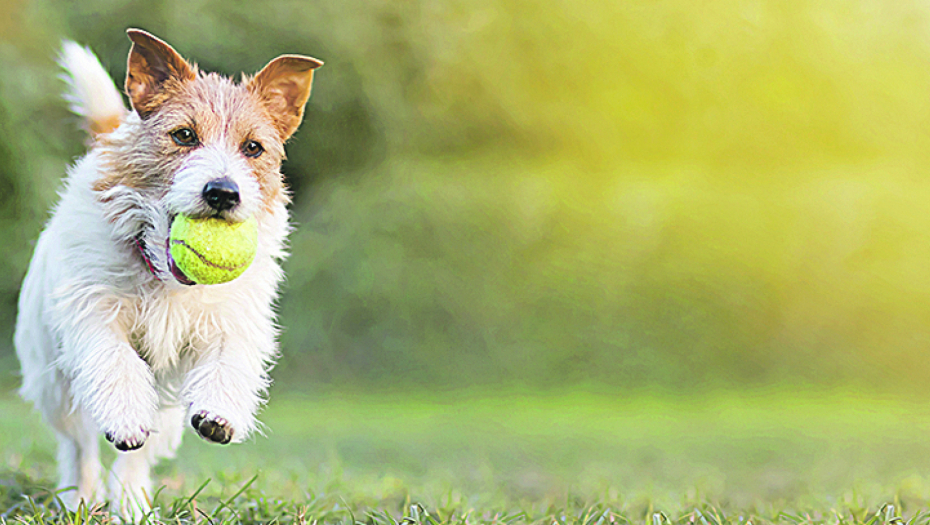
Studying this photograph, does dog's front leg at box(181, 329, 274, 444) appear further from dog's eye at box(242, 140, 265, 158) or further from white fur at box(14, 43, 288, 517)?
dog's eye at box(242, 140, 265, 158)

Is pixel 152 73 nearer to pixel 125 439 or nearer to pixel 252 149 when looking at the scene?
pixel 252 149

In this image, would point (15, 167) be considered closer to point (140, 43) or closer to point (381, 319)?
point (381, 319)

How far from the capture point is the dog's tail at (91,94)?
2891mm

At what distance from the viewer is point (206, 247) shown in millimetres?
2230

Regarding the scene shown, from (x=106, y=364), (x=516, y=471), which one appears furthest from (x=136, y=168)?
(x=516, y=471)

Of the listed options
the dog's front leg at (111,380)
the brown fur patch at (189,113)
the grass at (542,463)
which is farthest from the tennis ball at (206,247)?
the grass at (542,463)

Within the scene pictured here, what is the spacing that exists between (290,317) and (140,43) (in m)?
6.66

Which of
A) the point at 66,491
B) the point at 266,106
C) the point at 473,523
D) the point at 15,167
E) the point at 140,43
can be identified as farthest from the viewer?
the point at 15,167

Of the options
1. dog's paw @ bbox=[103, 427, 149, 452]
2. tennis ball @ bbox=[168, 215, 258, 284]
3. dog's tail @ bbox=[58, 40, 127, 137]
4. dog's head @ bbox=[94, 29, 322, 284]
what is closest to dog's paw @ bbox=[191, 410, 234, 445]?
dog's paw @ bbox=[103, 427, 149, 452]

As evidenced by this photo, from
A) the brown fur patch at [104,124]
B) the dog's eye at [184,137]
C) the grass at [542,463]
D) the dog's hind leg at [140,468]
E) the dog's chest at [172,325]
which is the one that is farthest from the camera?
the grass at [542,463]

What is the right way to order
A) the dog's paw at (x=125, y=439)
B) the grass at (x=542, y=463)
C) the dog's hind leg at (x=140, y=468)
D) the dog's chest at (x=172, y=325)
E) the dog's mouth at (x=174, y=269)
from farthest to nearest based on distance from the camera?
the grass at (x=542, y=463) < the dog's hind leg at (x=140, y=468) < the dog's chest at (x=172, y=325) < the dog's mouth at (x=174, y=269) < the dog's paw at (x=125, y=439)

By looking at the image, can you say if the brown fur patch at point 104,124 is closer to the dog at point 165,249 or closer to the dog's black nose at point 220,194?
the dog at point 165,249

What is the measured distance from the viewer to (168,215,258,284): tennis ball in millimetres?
2230

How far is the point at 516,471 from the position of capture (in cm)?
519
